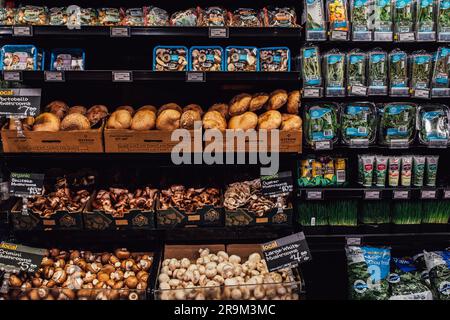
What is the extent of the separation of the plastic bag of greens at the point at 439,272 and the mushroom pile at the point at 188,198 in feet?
4.91

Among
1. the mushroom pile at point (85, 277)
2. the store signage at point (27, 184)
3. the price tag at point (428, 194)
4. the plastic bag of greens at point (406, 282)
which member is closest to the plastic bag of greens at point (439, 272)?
the plastic bag of greens at point (406, 282)

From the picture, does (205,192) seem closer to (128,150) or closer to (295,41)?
(128,150)

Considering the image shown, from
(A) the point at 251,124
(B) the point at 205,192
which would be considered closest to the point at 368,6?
(A) the point at 251,124

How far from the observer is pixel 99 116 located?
A: 2664 mm

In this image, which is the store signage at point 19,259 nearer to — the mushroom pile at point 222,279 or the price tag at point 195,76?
the mushroom pile at point 222,279

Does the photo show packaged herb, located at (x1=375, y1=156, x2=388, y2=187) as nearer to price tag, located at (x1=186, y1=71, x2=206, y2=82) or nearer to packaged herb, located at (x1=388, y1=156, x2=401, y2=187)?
packaged herb, located at (x1=388, y1=156, x2=401, y2=187)

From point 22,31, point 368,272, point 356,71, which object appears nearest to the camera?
point 22,31

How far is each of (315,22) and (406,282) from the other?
5.87 feet

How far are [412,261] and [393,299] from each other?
0.44m

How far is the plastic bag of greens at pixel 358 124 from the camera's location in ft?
9.22

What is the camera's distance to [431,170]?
285 centimetres

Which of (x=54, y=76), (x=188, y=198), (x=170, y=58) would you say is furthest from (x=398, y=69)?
(x=54, y=76)

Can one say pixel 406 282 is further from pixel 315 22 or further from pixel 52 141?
pixel 52 141
